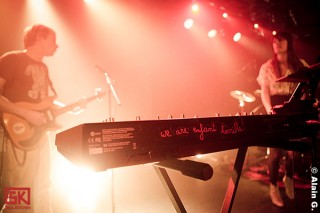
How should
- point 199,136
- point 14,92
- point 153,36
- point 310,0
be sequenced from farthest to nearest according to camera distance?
point 153,36 < point 310,0 < point 14,92 < point 199,136

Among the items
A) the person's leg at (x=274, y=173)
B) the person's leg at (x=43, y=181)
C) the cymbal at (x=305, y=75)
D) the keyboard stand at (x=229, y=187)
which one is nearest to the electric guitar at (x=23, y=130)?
the person's leg at (x=43, y=181)

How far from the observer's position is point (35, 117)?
2348 millimetres

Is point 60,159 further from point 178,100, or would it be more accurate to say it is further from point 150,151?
point 150,151

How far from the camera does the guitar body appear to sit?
7.46ft

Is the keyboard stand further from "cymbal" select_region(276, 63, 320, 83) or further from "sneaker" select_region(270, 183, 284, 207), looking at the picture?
"sneaker" select_region(270, 183, 284, 207)

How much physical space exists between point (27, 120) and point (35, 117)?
8cm

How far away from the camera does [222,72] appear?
7117 mm

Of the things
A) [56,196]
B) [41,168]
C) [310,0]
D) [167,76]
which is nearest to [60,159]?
[56,196]

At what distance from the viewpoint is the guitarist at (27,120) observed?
2.24 m

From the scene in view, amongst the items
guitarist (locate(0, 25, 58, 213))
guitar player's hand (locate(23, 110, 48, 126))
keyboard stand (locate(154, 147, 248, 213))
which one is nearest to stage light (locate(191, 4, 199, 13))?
guitarist (locate(0, 25, 58, 213))

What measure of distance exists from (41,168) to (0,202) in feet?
2.73

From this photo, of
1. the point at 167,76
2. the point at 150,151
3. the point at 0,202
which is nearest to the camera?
the point at 150,151

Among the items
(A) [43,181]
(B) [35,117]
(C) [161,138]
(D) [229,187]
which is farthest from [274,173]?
(B) [35,117]

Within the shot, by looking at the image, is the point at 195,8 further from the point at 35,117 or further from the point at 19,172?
the point at 19,172
